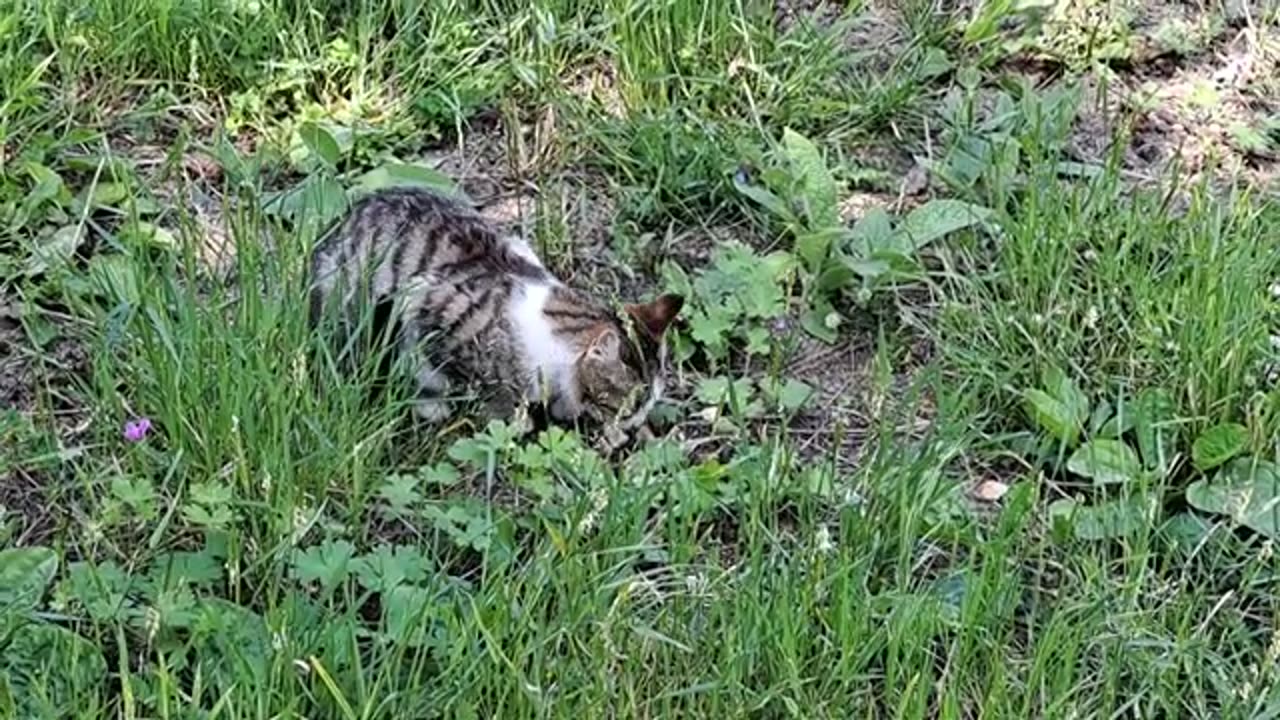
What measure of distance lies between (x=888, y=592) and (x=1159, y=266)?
3.37ft

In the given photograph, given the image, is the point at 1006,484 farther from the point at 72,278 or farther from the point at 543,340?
the point at 72,278

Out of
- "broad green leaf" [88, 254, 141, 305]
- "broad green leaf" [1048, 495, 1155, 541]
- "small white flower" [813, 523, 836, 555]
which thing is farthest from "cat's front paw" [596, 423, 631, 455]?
"broad green leaf" [88, 254, 141, 305]

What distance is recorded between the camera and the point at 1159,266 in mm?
3289

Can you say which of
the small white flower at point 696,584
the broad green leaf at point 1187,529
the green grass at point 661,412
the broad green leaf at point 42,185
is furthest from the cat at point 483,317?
the broad green leaf at point 1187,529

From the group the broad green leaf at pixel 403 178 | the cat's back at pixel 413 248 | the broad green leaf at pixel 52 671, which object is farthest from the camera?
the broad green leaf at pixel 403 178

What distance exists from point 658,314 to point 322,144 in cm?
95

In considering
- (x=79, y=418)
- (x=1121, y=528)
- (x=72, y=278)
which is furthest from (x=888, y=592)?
(x=72, y=278)

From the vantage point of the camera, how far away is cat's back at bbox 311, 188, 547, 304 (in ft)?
10.6

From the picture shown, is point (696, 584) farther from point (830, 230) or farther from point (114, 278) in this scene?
point (114, 278)

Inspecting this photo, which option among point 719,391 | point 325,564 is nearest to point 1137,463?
point 719,391

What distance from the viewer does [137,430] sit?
2.80 meters

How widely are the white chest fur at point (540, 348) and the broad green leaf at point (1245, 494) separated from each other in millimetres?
1060

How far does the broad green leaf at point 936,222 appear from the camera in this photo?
3.46 metres

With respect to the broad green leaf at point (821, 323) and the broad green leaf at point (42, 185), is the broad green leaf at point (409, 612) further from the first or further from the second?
the broad green leaf at point (42, 185)
